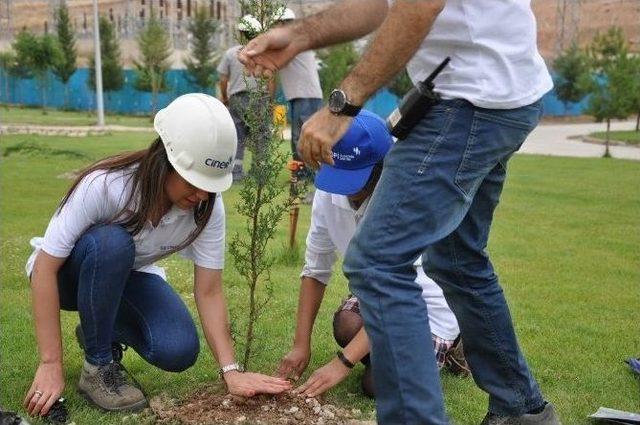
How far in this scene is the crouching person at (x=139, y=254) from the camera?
120 inches

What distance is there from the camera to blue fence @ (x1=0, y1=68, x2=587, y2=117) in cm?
4559

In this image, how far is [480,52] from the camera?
247 centimetres

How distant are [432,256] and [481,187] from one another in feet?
1.02

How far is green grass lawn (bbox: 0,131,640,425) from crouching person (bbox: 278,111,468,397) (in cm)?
18

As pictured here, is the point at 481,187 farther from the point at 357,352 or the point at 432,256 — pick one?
the point at 357,352

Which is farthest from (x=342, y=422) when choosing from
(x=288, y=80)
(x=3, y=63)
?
(x=3, y=63)

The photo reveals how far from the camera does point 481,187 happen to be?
2863 millimetres

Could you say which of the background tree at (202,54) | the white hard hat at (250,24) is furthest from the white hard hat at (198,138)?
the background tree at (202,54)

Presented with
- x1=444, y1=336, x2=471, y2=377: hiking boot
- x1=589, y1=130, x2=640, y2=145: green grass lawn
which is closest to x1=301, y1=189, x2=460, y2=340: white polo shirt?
x1=444, y1=336, x2=471, y2=377: hiking boot

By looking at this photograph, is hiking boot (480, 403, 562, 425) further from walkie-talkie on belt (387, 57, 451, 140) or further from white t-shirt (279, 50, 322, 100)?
white t-shirt (279, 50, 322, 100)

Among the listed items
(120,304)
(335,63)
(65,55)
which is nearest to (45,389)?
(120,304)

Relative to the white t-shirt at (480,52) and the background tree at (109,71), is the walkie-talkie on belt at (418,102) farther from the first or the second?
the background tree at (109,71)

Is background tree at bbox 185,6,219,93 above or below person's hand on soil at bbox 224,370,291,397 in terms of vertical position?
below

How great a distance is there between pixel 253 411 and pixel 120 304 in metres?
0.76
